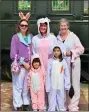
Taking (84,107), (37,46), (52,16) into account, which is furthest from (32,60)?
(52,16)

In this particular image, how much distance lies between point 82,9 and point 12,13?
1.75m

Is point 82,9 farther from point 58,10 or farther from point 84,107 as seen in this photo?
point 84,107

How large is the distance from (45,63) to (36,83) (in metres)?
0.38

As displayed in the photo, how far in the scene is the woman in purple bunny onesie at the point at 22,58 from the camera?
21.3ft

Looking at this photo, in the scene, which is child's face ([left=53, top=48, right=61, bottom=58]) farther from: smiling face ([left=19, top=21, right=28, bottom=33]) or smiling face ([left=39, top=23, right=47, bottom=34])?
smiling face ([left=19, top=21, right=28, bottom=33])

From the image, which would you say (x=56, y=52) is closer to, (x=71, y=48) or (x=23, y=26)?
(x=71, y=48)

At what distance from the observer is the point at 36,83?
6406mm

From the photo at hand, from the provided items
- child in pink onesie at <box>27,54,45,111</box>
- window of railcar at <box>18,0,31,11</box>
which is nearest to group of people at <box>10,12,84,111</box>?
child in pink onesie at <box>27,54,45,111</box>

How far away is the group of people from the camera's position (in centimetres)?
638

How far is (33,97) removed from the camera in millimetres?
6480

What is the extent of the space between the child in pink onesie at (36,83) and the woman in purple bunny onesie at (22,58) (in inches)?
5.2

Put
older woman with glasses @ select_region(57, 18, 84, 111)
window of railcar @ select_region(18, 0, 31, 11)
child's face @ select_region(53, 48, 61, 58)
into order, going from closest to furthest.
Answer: child's face @ select_region(53, 48, 61, 58), older woman with glasses @ select_region(57, 18, 84, 111), window of railcar @ select_region(18, 0, 31, 11)

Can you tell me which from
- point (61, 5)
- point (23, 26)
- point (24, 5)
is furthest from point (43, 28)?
point (24, 5)

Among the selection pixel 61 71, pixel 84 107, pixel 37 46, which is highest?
pixel 37 46
